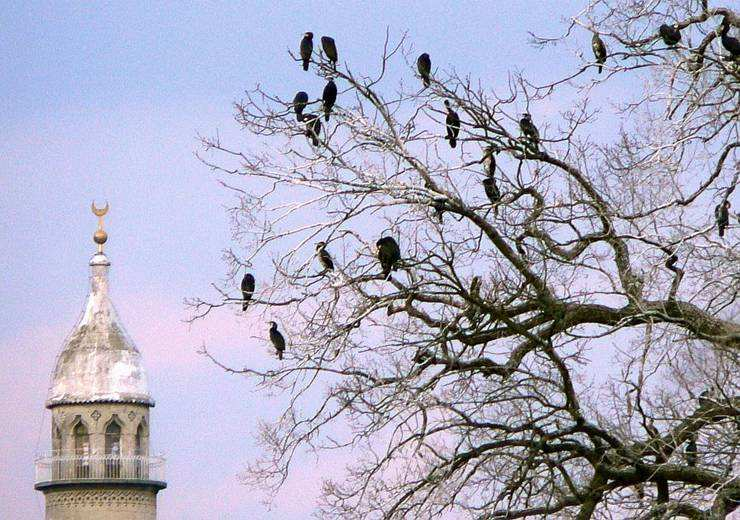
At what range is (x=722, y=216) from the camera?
16781 mm

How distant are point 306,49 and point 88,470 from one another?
144 feet

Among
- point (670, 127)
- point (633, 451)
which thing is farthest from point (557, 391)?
point (670, 127)

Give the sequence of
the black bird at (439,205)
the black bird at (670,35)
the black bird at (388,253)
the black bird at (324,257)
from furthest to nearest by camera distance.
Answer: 1. the black bird at (670,35)
2. the black bird at (324,257)
3. the black bird at (439,205)
4. the black bird at (388,253)

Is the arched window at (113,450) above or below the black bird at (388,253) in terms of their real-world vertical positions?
above

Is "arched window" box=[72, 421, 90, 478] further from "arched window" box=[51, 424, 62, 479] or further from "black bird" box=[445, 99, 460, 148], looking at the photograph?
"black bird" box=[445, 99, 460, 148]

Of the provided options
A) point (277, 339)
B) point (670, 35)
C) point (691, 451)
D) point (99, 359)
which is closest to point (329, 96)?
point (277, 339)

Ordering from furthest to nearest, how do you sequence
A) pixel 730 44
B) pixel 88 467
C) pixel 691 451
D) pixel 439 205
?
pixel 88 467
pixel 691 451
pixel 730 44
pixel 439 205

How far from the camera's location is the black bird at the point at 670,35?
16911 mm

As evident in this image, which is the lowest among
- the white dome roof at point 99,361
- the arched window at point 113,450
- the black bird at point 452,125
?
the black bird at point 452,125

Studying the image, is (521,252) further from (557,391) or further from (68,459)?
(68,459)

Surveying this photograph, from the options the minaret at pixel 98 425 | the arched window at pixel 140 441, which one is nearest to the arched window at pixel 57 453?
the minaret at pixel 98 425

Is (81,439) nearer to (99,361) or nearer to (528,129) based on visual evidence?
(99,361)

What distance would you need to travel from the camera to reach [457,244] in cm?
1694

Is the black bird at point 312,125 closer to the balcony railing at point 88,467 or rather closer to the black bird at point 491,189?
the black bird at point 491,189
